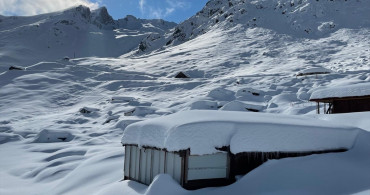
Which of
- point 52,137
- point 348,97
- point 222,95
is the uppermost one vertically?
point 348,97

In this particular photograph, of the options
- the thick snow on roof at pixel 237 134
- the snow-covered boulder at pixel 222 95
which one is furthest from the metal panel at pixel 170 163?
the snow-covered boulder at pixel 222 95

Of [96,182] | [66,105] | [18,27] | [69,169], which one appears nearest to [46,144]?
[69,169]

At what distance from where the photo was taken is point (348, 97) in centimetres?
2109

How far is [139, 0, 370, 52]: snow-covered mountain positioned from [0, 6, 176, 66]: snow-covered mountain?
636 inches

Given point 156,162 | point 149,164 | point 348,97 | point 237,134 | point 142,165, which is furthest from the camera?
point 348,97

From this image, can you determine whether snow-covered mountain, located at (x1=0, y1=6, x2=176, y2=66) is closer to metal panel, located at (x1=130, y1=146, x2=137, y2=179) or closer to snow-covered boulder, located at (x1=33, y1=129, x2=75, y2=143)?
snow-covered boulder, located at (x1=33, y1=129, x2=75, y2=143)

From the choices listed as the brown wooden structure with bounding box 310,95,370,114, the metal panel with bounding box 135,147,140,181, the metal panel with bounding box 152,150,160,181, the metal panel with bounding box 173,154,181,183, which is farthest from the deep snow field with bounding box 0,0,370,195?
the brown wooden structure with bounding box 310,95,370,114

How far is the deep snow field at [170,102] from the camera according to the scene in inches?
405

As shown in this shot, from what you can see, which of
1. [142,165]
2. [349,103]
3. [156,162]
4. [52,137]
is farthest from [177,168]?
[52,137]

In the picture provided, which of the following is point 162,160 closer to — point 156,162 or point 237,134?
point 156,162

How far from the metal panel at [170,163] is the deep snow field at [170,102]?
1.31 feet

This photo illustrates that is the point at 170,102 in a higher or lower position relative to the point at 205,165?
lower

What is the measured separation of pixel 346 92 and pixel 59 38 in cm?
12067

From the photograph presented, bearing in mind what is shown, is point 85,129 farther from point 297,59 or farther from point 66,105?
point 297,59
